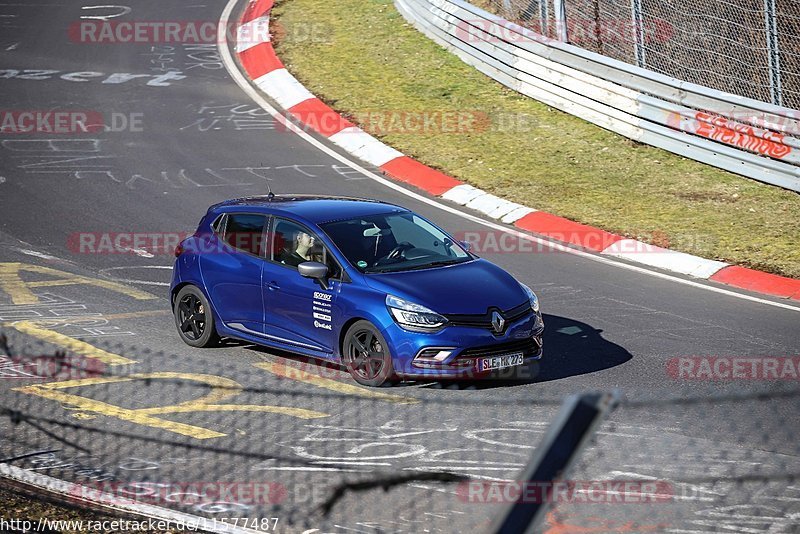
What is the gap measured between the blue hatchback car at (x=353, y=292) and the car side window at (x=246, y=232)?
0.01 m

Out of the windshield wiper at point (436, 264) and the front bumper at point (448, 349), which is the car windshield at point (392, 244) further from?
the front bumper at point (448, 349)

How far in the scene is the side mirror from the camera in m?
10.2

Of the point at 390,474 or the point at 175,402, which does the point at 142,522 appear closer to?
the point at 390,474

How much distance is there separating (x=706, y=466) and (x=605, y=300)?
5.03 m

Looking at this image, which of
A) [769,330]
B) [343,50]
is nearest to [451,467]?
[769,330]

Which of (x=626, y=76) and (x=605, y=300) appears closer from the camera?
(x=605, y=300)

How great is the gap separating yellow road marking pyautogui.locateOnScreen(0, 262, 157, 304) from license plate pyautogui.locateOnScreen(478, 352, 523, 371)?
15.5ft

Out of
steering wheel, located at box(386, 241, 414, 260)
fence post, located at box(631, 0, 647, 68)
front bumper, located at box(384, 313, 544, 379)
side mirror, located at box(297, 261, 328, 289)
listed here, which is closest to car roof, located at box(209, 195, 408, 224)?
steering wheel, located at box(386, 241, 414, 260)

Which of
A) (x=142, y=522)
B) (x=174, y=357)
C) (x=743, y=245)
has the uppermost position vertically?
(x=142, y=522)

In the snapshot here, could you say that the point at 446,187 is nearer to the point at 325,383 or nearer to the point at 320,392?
the point at 325,383

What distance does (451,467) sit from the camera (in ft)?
25.4

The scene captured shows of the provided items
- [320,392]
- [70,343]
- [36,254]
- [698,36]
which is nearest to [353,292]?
[320,392]

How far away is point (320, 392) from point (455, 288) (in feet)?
4.96

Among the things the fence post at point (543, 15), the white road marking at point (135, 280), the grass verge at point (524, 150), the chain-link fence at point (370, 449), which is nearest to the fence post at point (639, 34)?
the grass verge at point (524, 150)
